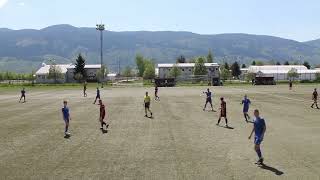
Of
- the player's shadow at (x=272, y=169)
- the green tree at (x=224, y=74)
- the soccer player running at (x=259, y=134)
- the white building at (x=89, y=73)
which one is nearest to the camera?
the player's shadow at (x=272, y=169)

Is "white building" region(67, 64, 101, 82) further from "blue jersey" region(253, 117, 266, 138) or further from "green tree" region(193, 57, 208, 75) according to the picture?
"blue jersey" region(253, 117, 266, 138)

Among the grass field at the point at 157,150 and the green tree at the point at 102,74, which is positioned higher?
the green tree at the point at 102,74

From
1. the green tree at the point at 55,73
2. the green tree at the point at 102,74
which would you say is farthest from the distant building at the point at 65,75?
the green tree at the point at 102,74

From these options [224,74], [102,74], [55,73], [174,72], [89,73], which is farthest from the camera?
[89,73]

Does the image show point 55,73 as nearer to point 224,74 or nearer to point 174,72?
point 174,72

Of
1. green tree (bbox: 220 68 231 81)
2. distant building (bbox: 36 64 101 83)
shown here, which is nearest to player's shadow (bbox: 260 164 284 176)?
distant building (bbox: 36 64 101 83)

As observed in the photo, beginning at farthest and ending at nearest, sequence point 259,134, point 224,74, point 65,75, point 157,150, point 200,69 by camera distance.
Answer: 1. point 65,75
2. point 224,74
3. point 200,69
4. point 157,150
5. point 259,134

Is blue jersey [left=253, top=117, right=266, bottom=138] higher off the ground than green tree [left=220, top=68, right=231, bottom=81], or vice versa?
green tree [left=220, top=68, right=231, bottom=81]

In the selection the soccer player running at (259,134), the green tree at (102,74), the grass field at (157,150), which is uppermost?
the green tree at (102,74)

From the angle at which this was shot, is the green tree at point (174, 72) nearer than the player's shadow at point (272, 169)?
No

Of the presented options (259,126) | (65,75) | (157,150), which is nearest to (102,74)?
(65,75)

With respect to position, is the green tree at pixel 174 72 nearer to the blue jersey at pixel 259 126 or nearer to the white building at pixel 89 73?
the white building at pixel 89 73

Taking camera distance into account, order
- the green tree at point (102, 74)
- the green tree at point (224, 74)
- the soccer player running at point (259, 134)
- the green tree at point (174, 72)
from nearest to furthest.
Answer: the soccer player running at point (259, 134)
the green tree at point (102, 74)
the green tree at point (174, 72)
the green tree at point (224, 74)

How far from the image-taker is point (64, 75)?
172m
